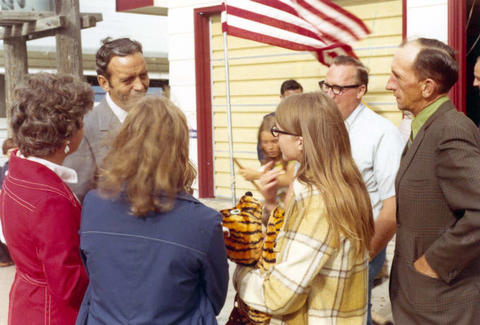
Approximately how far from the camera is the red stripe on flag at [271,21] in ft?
21.2

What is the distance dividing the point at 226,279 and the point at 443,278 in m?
0.99

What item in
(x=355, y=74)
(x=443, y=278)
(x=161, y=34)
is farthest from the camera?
(x=161, y=34)

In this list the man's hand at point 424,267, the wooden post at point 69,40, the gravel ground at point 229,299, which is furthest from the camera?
the wooden post at point 69,40

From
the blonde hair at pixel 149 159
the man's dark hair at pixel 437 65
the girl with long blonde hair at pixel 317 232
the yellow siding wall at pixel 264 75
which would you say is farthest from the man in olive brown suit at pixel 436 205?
the yellow siding wall at pixel 264 75

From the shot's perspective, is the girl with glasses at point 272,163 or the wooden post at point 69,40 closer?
the girl with glasses at point 272,163

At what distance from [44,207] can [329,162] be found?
1121mm

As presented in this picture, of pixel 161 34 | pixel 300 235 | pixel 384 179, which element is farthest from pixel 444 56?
pixel 161 34

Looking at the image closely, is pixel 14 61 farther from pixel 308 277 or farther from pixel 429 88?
pixel 308 277

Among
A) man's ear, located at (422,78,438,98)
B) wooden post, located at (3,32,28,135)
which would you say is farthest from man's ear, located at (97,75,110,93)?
wooden post, located at (3,32,28,135)

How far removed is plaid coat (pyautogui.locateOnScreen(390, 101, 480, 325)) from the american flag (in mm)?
4092

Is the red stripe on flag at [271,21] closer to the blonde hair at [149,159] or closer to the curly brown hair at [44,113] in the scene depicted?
the curly brown hair at [44,113]

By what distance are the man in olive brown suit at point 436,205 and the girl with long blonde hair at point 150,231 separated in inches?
38.4

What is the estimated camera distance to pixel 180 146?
2.06 m

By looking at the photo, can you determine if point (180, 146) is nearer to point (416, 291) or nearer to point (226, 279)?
point (226, 279)
